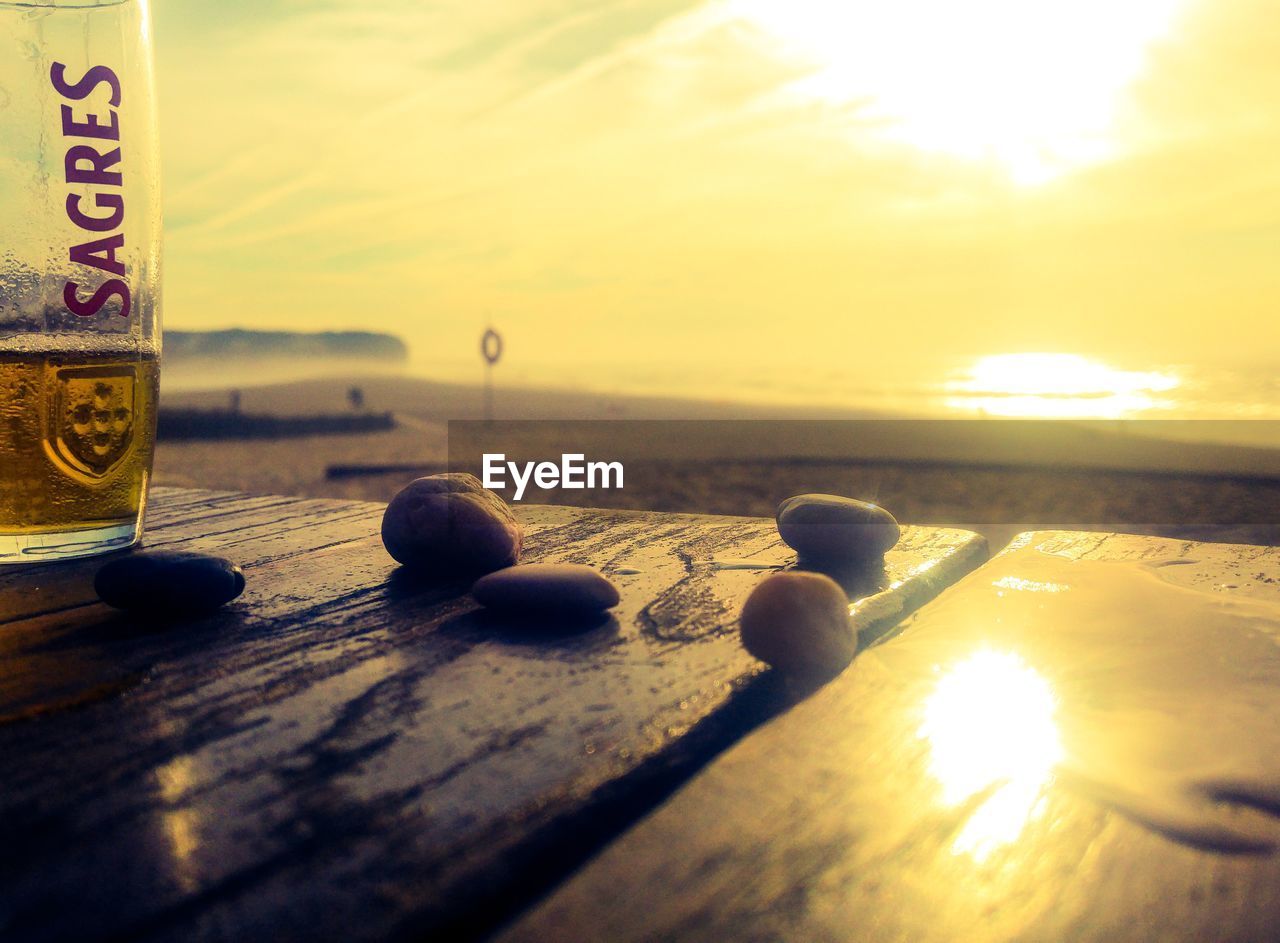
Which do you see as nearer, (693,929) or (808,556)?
(693,929)

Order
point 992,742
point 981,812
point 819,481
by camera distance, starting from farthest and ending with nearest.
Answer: point 819,481 → point 992,742 → point 981,812

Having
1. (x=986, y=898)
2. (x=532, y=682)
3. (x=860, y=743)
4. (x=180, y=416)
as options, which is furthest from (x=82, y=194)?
(x=180, y=416)

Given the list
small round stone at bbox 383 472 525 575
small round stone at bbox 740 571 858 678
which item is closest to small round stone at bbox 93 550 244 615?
small round stone at bbox 383 472 525 575

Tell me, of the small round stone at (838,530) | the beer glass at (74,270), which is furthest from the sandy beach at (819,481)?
the beer glass at (74,270)

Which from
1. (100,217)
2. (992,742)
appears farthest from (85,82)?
(992,742)

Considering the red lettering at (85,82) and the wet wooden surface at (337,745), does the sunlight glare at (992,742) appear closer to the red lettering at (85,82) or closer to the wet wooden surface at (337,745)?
the wet wooden surface at (337,745)

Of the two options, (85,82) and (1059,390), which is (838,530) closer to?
(85,82)

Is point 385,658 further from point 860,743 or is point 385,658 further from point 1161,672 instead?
point 1161,672
